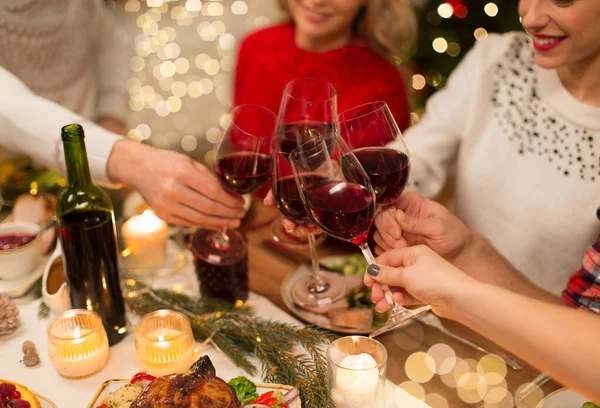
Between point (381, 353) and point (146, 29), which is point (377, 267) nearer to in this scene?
point (381, 353)

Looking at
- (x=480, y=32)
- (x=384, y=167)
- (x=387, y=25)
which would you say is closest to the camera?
(x=384, y=167)

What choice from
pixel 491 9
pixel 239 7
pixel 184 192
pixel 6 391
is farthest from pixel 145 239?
pixel 239 7

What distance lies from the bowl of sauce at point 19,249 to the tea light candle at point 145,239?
194mm

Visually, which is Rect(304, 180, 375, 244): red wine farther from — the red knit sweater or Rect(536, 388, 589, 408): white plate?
the red knit sweater

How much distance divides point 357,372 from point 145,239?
0.68 m

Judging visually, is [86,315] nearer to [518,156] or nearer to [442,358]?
[442,358]

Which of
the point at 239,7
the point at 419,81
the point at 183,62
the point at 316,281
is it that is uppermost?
the point at 316,281

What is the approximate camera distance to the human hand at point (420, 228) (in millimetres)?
1194

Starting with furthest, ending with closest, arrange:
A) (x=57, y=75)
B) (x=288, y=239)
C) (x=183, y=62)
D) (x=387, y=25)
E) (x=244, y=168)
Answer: (x=183, y=62) → (x=387, y=25) → (x=57, y=75) → (x=288, y=239) → (x=244, y=168)

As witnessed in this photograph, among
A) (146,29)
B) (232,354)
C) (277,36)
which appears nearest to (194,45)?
(146,29)

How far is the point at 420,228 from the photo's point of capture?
1.22 metres

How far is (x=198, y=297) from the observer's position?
1.31m

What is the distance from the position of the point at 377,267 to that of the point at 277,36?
5.32 ft

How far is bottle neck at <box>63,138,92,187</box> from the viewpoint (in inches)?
40.4
